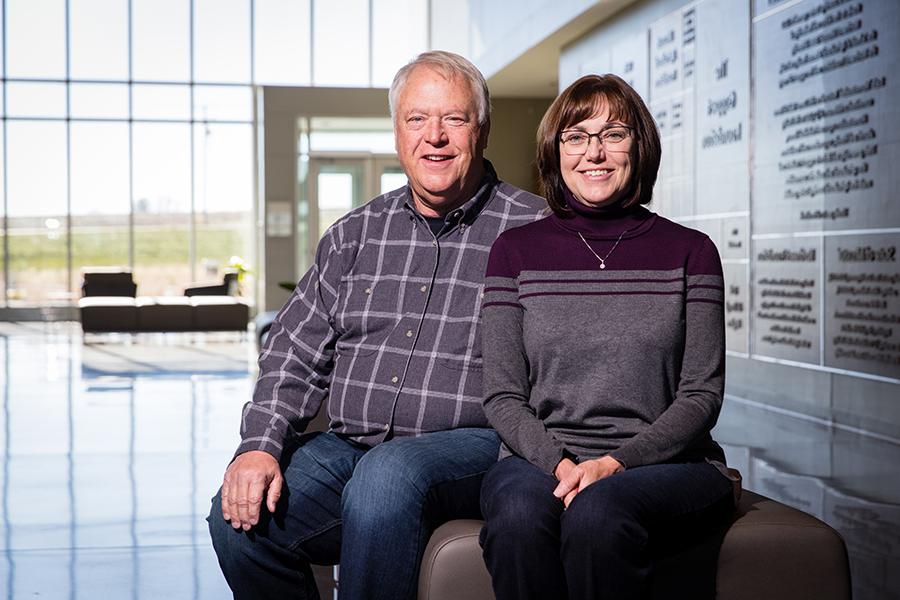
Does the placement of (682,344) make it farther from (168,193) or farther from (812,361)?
(168,193)

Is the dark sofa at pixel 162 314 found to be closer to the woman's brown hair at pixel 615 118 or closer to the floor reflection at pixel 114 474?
the floor reflection at pixel 114 474

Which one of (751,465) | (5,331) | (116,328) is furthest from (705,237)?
(5,331)

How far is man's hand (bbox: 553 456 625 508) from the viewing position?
1.87 m

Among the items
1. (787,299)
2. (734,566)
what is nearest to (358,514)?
(734,566)

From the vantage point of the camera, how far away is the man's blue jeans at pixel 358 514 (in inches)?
76.5

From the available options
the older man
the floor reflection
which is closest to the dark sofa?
the floor reflection

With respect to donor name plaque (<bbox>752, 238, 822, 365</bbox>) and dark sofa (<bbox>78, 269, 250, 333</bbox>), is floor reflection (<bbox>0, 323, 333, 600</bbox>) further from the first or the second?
dark sofa (<bbox>78, 269, 250, 333</bbox>)

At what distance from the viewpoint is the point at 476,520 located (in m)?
2.06

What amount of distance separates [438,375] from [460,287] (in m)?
0.19

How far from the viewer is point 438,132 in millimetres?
2352

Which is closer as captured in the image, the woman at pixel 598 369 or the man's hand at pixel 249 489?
the woman at pixel 598 369

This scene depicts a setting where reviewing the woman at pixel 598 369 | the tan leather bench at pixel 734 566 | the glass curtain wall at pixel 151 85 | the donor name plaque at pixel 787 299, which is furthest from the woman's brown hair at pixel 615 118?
the glass curtain wall at pixel 151 85

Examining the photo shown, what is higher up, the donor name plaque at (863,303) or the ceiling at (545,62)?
the ceiling at (545,62)

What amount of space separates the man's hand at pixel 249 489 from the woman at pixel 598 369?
0.41 m
